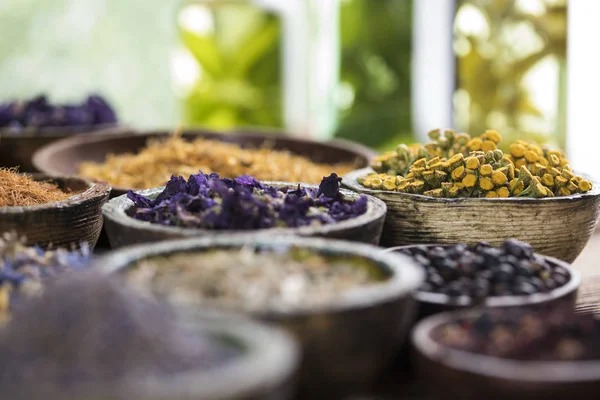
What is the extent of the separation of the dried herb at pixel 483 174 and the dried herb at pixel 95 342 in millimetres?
948

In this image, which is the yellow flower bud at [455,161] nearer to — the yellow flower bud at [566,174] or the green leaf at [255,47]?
the yellow flower bud at [566,174]

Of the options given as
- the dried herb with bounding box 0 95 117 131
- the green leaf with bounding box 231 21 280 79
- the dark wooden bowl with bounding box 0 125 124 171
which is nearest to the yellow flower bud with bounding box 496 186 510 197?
the dark wooden bowl with bounding box 0 125 124 171

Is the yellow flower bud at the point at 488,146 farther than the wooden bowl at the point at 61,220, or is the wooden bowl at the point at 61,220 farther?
the yellow flower bud at the point at 488,146

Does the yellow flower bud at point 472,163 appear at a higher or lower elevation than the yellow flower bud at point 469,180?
higher

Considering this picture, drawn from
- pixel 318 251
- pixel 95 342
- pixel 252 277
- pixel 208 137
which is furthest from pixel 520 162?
pixel 208 137

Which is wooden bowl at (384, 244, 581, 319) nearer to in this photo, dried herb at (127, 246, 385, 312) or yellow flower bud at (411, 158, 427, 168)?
dried herb at (127, 246, 385, 312)

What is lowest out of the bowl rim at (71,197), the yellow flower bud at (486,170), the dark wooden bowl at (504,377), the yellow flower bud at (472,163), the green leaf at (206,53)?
the dark wooden bowl at (504,377)

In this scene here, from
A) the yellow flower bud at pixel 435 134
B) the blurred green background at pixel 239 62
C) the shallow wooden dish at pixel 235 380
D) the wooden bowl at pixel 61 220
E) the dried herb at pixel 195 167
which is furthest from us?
the blurred green background at pixel 239 62

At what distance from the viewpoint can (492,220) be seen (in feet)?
5.49

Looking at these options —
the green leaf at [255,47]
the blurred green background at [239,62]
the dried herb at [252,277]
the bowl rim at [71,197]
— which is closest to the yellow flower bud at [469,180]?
the dried herb at [252,277]

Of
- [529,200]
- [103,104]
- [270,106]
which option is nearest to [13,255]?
[529,200]

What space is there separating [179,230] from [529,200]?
78 centimetres

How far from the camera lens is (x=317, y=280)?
1.12m

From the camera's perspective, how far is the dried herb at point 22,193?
1688 mm
